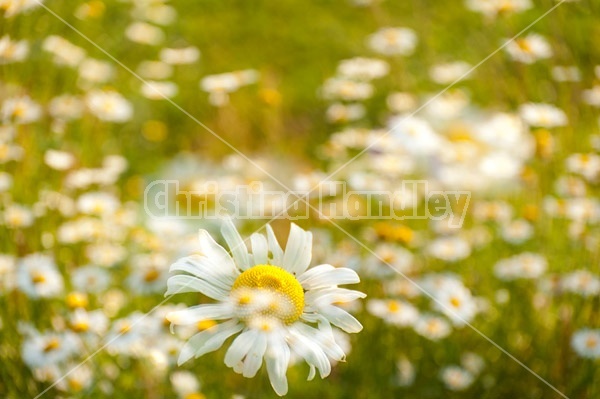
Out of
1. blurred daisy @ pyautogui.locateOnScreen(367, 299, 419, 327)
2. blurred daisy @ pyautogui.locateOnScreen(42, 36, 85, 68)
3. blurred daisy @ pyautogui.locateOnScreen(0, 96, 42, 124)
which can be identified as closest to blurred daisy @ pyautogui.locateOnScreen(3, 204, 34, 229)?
blurred daisy @ pyautogui.locateOnScreen(0, 96, 42, 124)

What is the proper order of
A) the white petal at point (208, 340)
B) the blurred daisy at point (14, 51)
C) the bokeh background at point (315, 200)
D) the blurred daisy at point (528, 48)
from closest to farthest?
the white petal at point (208, 340) → the bokeh background at point (315, 200) → the blurred daisy at point (14, 51) → the blurred daisy at point (528, 48)

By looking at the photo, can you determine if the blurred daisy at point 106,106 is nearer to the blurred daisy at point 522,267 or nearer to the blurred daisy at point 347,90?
→ the blurred daisy at point 347,90

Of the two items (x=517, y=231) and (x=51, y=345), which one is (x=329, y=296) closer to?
(x=51, y=345)

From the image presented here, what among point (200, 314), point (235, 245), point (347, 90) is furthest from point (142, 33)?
point (200, 314)

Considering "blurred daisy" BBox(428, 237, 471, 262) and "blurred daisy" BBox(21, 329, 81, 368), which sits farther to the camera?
"blurred daisy" BBox(428, 237, 471, 262)

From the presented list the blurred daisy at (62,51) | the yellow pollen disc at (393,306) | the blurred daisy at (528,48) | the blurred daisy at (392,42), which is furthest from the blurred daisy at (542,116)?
the blurred daisy at (62,51)

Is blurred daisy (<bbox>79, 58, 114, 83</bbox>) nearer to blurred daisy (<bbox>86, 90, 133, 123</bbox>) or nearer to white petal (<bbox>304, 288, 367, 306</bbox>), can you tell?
blurred daisy (<bbox>86, 90, 133, 123</bbox>)
